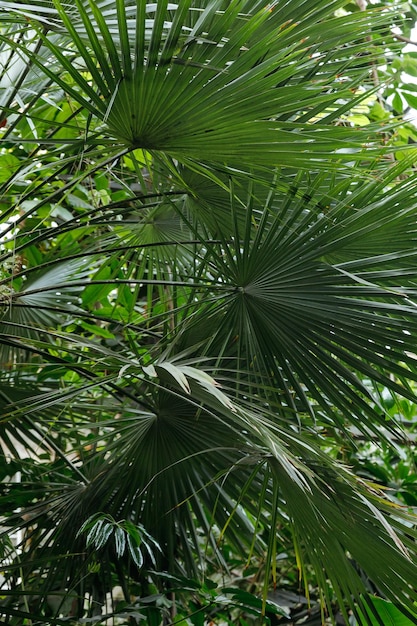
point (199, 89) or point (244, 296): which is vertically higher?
point (199, 89)

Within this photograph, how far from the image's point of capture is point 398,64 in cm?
185

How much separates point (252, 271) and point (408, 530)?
49 cm

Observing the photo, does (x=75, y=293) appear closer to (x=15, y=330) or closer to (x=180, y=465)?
(x=15, y=330)

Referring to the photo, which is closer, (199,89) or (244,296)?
(199,89)

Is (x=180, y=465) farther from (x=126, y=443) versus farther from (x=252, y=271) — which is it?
Answer: (x=252, y=271)

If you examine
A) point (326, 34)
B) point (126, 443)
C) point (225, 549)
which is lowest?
point (225, 549)

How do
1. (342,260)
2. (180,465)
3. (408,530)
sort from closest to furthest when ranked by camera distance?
Answer: (408,530), (342,260), (180,465)

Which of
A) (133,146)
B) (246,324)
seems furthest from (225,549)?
(133,146)

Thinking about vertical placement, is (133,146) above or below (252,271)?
above

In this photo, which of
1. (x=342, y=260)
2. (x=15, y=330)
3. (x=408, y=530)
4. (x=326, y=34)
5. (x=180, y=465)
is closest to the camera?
(x=408, y=530)

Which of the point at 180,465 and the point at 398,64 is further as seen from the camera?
the point at 398,64

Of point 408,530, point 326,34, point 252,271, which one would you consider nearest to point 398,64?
point 326,34

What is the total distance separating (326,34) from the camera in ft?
3.76

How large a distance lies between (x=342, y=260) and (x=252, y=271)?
0.18 meters
